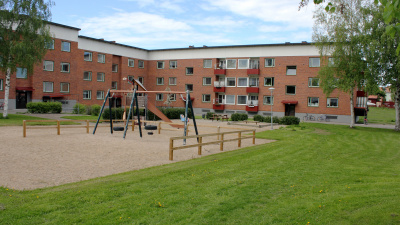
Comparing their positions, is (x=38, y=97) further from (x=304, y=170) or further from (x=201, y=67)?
(x=304, y=170)

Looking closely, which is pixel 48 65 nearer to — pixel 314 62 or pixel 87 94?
pixel 87 94

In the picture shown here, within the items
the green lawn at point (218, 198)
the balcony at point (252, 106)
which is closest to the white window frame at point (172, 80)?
the balcony at point (252, 106)

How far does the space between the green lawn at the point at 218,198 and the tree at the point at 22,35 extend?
2284 cm

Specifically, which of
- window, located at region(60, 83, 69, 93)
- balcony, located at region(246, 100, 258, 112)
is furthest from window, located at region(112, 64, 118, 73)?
balcony, located at region(246, 100, 258, 112)

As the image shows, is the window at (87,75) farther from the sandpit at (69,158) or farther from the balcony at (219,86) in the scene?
the sandpit at (69,158)

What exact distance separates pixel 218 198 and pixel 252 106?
1809 inches

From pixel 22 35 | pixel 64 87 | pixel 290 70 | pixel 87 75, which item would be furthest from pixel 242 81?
pixel 22 35

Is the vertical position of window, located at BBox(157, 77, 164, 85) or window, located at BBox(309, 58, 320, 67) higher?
window, located at BBox(309, 58, 320, 67)

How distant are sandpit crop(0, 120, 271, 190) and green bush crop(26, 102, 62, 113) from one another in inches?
787

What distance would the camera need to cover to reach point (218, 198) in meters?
6.80

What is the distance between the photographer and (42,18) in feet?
98.0

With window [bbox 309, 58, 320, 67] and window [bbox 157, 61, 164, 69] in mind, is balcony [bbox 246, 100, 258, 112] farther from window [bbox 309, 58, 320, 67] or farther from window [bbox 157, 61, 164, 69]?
window [bbox 157, 61, 164, 69]

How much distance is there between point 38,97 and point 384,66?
4040 cm

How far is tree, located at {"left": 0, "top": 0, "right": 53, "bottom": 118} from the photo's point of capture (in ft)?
89.1
